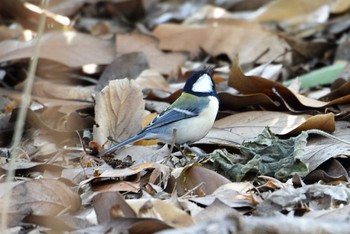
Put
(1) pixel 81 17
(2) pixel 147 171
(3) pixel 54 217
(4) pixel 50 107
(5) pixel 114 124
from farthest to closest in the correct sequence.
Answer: (1) pixel 81 17
(4) pixel 50 107
(5) pixel 114 124
(2) pixel 147 171
(3) pixel 54 217

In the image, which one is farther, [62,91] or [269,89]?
[62,91]

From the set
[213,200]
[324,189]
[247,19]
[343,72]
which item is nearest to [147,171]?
[213,200]

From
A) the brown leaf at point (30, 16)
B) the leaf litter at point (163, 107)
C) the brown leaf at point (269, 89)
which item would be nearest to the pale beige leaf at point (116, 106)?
the leaf litter at point (163, 107)

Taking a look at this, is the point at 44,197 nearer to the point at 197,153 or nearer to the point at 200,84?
the point at 197,153

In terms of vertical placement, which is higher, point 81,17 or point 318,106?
point 81,17

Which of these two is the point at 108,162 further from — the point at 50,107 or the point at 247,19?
the point at 247,19

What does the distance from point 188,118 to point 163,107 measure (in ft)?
2.09

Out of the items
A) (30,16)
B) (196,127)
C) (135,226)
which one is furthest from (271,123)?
(30,16)

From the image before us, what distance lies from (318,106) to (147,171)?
1.64m

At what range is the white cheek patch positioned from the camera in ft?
18.4

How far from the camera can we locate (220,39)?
796cm

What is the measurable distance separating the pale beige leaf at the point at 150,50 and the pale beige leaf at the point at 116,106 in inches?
76.8

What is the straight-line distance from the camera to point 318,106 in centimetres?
559

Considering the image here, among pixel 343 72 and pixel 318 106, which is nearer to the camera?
pixel 318 106
